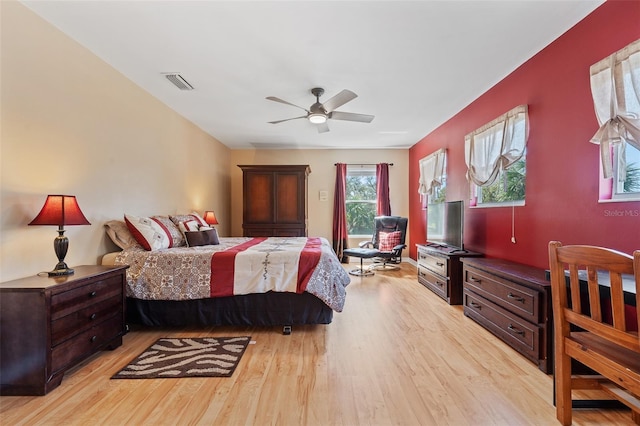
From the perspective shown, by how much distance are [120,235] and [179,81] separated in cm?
173

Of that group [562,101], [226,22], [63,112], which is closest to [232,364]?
[63,112]

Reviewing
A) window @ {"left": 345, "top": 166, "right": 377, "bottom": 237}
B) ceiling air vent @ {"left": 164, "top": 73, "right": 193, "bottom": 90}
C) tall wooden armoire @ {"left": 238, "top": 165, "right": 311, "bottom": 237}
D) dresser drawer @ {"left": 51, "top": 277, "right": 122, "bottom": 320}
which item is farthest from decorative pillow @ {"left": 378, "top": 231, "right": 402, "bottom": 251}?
dresser drawer @ {"left": 51, "top": 277, "right": 122, "bottom": 320}

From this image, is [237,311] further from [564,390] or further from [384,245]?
[384,245]

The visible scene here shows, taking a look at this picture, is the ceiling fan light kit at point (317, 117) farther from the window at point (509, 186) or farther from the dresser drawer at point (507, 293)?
the dresser drawer at point (507, 293)

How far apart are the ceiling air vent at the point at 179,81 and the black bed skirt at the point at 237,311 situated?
2.27 metres

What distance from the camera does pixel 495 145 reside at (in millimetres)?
3146

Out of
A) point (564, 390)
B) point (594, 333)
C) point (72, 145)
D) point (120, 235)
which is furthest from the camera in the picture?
point (120, 235)

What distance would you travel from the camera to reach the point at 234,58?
8.90 feet

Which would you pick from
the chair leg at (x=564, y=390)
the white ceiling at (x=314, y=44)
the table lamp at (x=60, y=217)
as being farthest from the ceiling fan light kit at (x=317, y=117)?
the chair leg at (x=564, y=390)

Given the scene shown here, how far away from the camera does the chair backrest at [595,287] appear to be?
1.16 metres

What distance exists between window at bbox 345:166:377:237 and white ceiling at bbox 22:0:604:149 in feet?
8.99

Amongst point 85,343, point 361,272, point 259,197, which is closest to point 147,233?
point 85,343

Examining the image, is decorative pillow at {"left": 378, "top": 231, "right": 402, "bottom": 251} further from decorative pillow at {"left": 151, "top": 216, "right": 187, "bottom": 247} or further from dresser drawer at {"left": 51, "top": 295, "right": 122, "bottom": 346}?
dresser drawer at {"left": 51, "top": 295, "right": 122, "bottom": 346}

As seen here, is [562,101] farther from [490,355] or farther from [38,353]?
[38,353]
